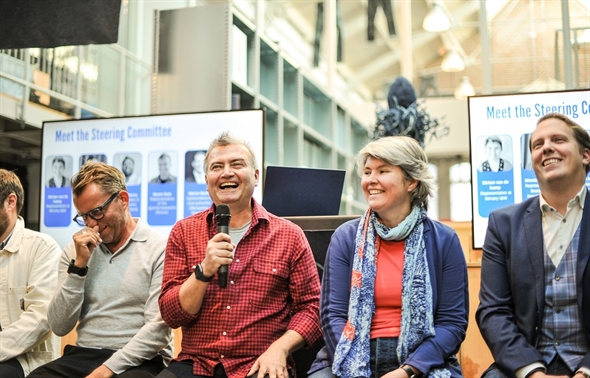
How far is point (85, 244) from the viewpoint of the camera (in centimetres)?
259

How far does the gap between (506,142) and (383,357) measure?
1627 mm

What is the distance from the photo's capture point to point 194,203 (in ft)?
12.7

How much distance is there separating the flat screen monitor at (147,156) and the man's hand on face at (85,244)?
1.23 metres

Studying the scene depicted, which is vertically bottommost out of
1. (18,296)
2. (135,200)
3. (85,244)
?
(18,296)

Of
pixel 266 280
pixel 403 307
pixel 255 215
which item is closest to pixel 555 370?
pixel 403 307

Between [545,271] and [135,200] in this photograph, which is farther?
[135,200]

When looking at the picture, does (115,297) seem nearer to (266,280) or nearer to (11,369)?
(11,369)

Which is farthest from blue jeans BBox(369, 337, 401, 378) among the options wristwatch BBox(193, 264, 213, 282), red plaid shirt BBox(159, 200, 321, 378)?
wristwatch BBox(193, 264, 213, 282)

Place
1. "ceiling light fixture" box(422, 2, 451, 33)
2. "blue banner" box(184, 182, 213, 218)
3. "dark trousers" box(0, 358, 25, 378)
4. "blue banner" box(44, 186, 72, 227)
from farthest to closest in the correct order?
1. "ceiling light fixture" box(422, 2, 451, 33)
2. "blue banner" box(44, 186, 72, 227)
3. "blue banner" box(184, 182, 213, 218)
4. "dark trousers" box(0, 358, 25, 378)

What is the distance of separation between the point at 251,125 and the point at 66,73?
2563 millimetres

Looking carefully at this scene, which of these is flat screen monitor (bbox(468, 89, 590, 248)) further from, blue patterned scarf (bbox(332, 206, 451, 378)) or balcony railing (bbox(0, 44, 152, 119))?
balcony railing (bbox(0, 44, 152, 119))

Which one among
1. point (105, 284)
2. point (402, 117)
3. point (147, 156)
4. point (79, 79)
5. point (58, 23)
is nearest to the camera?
point (105, 284)

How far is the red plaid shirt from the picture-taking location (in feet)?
7.75

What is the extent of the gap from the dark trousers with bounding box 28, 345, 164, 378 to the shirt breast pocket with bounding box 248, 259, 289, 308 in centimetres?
49
